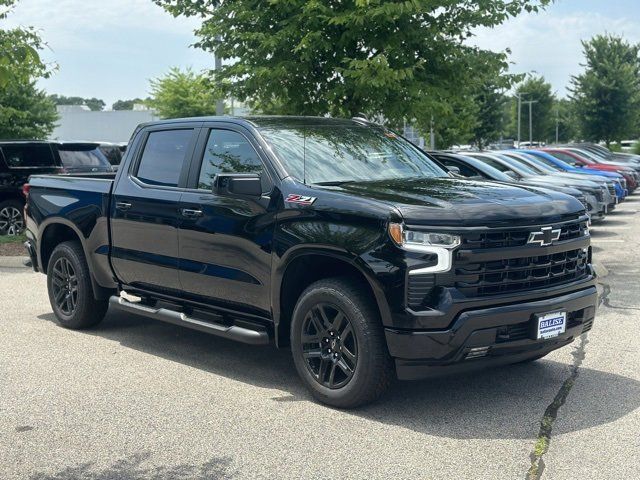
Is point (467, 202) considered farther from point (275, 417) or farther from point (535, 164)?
point (535, 164)

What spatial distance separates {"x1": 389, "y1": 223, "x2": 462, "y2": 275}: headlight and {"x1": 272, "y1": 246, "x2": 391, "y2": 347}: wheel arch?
332mm

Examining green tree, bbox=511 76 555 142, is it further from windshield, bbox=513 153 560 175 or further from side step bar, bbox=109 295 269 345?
side step bar, bbox=109 295 269 345

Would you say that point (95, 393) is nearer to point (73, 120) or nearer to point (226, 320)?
point (226, 320)

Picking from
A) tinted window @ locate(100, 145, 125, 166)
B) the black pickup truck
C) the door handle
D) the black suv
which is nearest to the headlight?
the black pickup truck

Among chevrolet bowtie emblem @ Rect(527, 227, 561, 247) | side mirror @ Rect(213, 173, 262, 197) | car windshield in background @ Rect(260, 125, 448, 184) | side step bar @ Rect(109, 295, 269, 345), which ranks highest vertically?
car windshield in background @ Rect(260, 125, 448, 184)

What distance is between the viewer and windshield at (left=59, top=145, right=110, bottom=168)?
15.7 metres

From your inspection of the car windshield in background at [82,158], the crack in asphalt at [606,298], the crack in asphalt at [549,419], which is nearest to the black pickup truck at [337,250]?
the crack in asphalt at [549,419]

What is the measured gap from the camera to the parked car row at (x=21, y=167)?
15.2 m

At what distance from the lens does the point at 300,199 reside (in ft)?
19.5

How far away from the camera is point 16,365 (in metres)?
6.95

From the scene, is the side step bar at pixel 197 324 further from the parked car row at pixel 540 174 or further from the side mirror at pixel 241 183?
the parked car row at pixel 540 174

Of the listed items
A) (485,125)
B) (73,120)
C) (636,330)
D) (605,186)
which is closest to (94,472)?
(636,330)

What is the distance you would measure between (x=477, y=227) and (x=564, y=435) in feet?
4.33

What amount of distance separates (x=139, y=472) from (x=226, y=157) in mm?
2831
